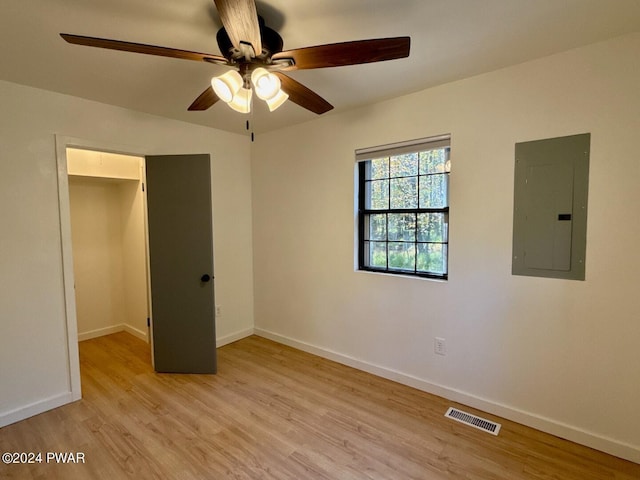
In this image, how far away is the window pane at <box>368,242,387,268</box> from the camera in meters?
2.88

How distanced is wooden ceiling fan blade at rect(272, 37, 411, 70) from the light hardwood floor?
7.07 ft

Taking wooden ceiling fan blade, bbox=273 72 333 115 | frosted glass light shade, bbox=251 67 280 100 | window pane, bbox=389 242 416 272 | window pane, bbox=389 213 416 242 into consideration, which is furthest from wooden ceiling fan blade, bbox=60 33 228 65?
window pane, bbox=389 242 416 272

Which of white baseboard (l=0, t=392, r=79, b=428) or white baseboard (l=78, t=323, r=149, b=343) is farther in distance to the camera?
white baseboard (l=78, t=323, r=149, b=343)

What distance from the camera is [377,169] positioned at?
2.88 m

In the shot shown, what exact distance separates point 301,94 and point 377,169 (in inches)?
50.2

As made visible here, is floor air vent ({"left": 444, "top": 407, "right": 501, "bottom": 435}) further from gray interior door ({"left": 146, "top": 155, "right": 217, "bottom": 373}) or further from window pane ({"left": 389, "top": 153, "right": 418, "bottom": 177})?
gray interior door ({"left": 146, "top": 155, "right": 217, "bottom": 373})

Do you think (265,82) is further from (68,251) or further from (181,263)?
(68,251)

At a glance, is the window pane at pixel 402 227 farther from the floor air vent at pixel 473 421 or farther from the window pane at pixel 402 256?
the floor air vent at pixel 473 421

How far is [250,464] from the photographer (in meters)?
1.82

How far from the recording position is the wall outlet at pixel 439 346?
2451mm

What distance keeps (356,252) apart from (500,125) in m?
1.51

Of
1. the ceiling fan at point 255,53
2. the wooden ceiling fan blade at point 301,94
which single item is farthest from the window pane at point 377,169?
the ceiling fan at point 255,53

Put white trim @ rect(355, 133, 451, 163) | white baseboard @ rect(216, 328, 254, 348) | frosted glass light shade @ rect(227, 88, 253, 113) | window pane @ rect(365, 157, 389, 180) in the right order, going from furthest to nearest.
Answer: white baseboard @ rect(216, 328, 254, 348) < window pane @ rect(365, 157, 389, 180) < white trim @ rect(355, 133, 451, 163) < frosted glass light shade @ rect(227, 88, 253, 113)

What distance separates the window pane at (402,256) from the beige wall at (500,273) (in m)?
0.16
